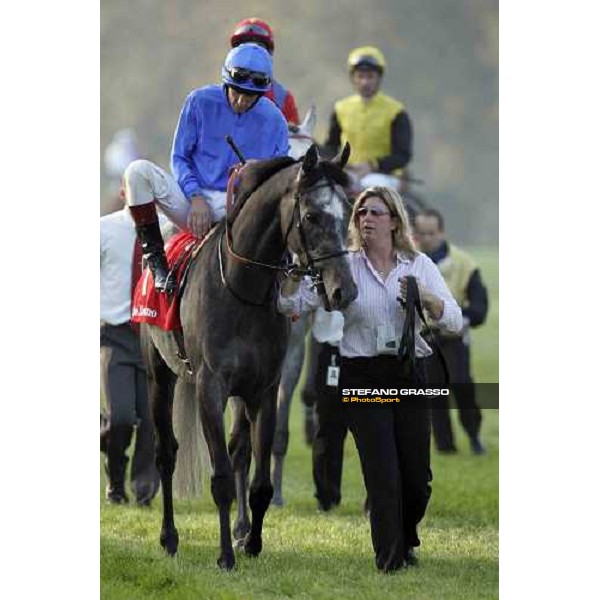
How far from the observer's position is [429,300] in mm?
7723

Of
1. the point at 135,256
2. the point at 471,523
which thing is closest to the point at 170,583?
the point at 471,523

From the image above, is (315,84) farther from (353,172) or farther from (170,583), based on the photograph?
(170,583)

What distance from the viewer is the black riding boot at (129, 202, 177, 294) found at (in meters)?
8.41

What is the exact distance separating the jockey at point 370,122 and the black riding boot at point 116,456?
3.09m

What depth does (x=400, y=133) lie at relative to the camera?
12961 millimetres

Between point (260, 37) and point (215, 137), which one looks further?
point (260, 37)

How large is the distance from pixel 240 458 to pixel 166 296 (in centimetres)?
93

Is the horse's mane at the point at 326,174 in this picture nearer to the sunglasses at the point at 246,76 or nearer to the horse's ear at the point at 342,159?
the horse's ear at the point at 342,159

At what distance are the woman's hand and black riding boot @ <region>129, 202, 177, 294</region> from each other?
126 cm

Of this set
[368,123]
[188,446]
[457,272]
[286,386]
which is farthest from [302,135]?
[457,272]

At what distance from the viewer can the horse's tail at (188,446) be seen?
8.84m

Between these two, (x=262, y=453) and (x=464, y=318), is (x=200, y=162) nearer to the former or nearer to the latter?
(x=262, y=453)

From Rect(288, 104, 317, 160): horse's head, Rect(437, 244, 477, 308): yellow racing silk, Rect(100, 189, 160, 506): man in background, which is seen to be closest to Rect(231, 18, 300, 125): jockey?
Rect(288, 104, 317, 160): horse's head

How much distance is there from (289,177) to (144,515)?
2895 mm
